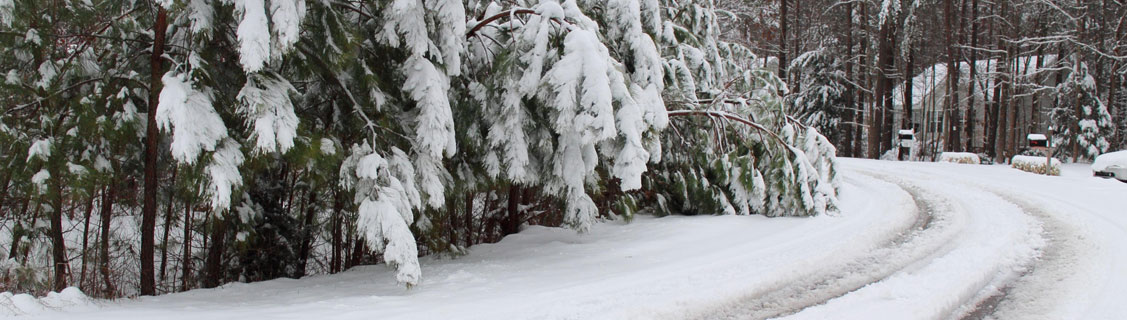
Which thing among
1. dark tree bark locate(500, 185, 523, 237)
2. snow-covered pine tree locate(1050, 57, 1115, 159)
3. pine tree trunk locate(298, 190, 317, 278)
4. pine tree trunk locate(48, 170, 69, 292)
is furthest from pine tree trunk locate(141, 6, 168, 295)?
snow-covered pine tree locate(1050, 57, 1115, 159)

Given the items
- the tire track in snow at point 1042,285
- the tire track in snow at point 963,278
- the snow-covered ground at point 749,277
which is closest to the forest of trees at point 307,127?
the snow-covered ground at point 749,277

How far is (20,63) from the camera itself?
5.23 m

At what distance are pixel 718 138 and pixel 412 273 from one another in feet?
17.1

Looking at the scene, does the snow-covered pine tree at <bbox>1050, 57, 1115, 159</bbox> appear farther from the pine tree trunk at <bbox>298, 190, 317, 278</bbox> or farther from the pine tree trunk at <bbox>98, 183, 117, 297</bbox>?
the pine tree trunk at <bbox>98, 183, 117, 297</bbox>

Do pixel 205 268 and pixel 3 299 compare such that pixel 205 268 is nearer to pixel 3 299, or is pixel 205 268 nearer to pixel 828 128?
pixel 3 299

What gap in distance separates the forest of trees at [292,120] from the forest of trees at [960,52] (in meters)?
14.6

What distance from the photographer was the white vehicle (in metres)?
15.1

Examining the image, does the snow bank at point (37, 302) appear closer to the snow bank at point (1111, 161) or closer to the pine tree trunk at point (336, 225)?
the pine tree trunk at point (336, 225)

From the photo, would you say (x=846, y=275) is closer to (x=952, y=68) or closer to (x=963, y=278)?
(x=963, y=278)

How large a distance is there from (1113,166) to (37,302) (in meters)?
19.9

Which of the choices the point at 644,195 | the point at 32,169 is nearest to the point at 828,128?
the point at 644,195

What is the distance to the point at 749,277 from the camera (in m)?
5.07

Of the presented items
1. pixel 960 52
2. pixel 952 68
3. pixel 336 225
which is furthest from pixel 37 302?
pixel 960 52

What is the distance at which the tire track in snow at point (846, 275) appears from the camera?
4395 millimetres
